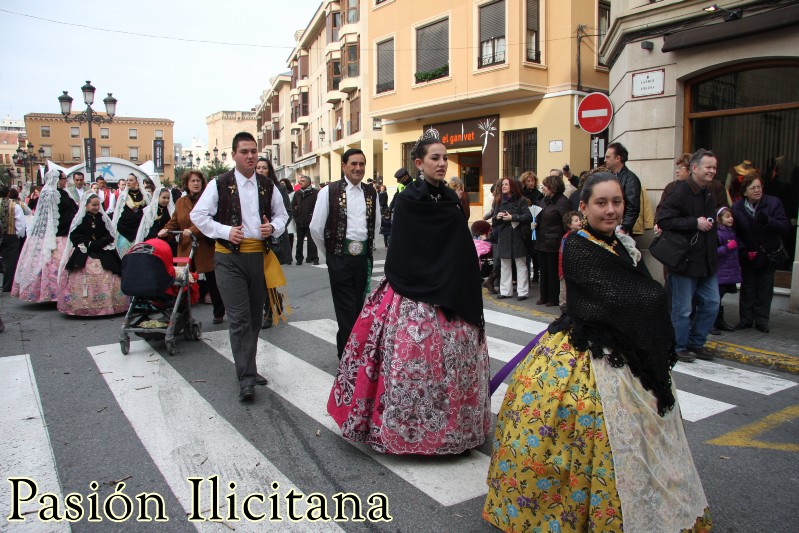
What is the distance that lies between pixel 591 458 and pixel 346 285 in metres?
3.05

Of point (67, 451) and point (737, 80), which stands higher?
point (737, 80)

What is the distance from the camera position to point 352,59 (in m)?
33.7

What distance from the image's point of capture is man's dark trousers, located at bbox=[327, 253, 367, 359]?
17.4 feet

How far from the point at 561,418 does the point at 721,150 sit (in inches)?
336

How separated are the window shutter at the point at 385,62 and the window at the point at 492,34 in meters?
4.96

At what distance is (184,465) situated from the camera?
149 inches

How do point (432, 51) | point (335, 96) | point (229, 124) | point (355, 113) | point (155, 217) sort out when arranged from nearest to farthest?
1. point (155, 217)
2. point (432, 51)
3. point (355, 113)
4. point (335, 96)
5. point (229, 124)

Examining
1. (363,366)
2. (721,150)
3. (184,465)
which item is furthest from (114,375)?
(721,150)

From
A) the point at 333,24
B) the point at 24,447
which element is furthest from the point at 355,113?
the point at 24,447

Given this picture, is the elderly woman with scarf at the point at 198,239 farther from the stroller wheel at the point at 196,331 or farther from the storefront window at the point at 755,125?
the storefront window at the point at 755,125

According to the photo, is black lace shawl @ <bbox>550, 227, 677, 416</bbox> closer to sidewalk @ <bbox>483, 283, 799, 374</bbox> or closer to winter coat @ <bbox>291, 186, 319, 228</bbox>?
sidewalk @ <bbox>483, 283, 799, 374</bbox>

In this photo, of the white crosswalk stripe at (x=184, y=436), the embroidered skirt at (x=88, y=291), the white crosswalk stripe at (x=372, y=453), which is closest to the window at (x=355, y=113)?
the embroidered skirt at (x=88, y=291)

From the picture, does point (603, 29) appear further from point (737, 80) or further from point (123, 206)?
point (123, 206)

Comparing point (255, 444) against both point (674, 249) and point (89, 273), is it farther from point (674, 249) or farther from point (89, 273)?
point (89, 273)
